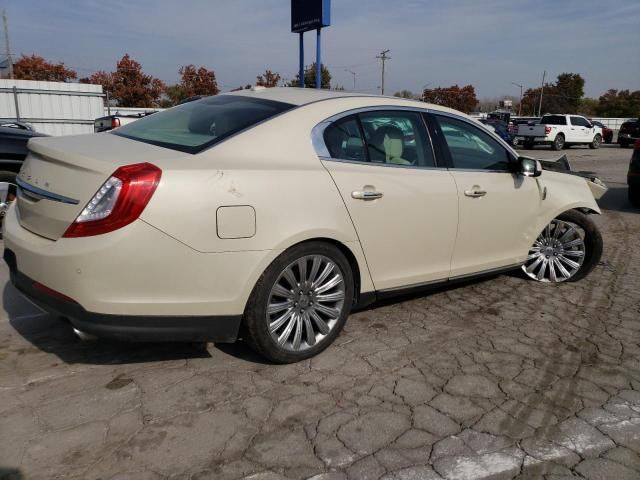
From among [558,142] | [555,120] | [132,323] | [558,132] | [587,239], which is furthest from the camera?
[558,142]

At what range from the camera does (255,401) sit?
2.95 meters

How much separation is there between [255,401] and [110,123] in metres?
12.9

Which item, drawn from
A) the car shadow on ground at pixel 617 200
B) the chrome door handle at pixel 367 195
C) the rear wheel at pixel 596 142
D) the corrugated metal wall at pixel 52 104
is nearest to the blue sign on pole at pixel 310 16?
the corrugated metal wall at pixel 52 104

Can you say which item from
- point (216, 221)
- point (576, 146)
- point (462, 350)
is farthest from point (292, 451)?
point (576, 146)

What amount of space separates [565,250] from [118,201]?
4.14m

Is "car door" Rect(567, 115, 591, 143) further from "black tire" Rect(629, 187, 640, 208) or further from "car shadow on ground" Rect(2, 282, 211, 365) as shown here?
"car shadow on ground" Rect(2, 282, 211, 365)

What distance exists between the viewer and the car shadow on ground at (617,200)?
10.0 m

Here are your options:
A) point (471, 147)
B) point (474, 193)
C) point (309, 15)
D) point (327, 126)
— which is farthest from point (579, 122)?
point (327, 126)

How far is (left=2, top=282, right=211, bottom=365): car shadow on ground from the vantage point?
3.38 m

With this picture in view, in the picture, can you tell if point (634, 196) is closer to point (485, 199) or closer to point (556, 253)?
point (556, 253)

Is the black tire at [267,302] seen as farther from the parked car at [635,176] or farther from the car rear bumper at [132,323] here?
the parked car at [635,176]

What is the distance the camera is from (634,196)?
33.2 ft

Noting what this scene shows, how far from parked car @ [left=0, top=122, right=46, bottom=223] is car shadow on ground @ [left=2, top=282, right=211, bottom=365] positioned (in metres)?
2.65

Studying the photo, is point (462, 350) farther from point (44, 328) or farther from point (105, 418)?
point (44, 328)
